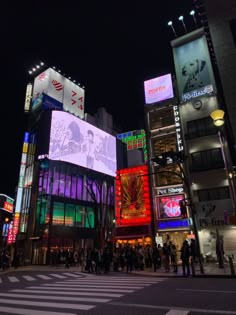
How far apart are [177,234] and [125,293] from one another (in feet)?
71.1

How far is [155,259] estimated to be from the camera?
18531 millimetres

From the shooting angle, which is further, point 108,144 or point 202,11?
point 108,144

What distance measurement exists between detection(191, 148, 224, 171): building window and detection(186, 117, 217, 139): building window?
2.09 meters

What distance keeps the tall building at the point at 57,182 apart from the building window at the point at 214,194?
43.9ft

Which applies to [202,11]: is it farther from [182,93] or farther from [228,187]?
[228,187]

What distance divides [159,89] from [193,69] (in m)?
5.09

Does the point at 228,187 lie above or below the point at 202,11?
below

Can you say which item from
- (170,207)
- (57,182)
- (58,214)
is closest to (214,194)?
(170,207)

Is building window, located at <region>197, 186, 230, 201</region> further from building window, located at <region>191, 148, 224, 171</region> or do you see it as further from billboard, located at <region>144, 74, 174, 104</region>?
billboard, located at <region>144, 74, 174, 104</region>

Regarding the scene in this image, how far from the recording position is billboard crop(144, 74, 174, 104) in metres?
34.1

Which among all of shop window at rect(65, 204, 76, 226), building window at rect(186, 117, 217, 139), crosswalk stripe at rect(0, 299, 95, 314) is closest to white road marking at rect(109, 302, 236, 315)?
crosswalk stripe at rect(0, 299, 95, 314)

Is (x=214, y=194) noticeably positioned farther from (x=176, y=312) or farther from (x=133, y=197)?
(x=176, y=312)

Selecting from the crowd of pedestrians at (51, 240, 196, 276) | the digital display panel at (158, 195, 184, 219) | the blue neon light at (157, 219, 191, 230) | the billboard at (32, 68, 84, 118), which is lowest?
the crowd of pedestrians at (51, 240, 196, 276)

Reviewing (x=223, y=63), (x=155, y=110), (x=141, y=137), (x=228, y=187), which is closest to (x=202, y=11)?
(x=223, y=63)
